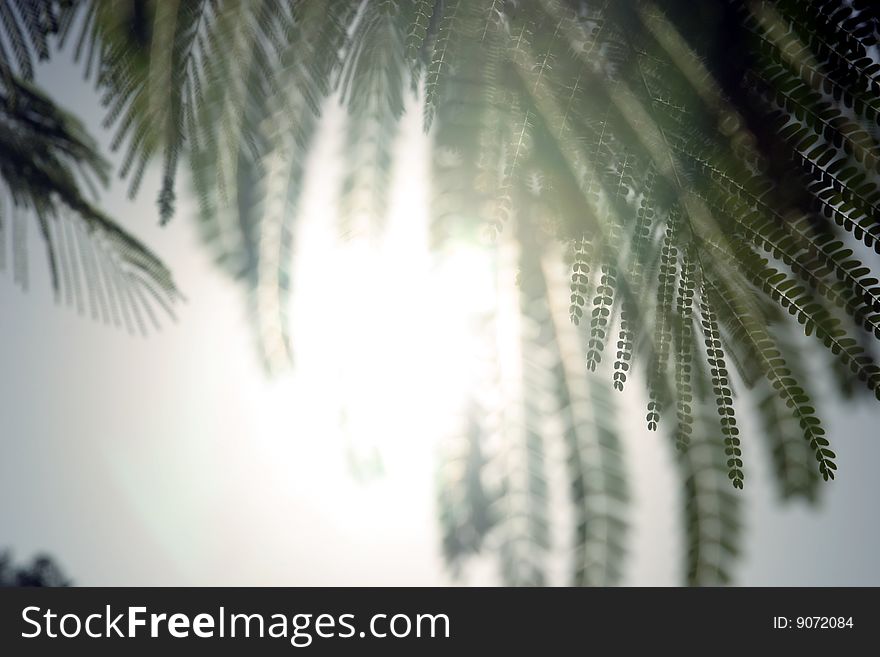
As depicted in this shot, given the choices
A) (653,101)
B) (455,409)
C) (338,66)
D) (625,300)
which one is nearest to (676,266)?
(625,300)

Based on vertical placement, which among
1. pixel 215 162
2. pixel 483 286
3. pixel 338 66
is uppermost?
pixel 338 66

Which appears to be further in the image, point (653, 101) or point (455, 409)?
point (653, 101)

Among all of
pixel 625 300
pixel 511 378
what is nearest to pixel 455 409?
pixel 511 378

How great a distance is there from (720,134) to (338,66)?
1.40 ft

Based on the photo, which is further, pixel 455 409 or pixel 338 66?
pixel 338 66

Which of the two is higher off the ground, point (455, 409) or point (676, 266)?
point (676, 266)

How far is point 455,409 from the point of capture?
0.49m

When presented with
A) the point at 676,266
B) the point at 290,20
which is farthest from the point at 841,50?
the point at 290,20

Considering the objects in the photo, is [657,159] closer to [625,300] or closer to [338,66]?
[625,300]

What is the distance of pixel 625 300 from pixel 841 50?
329 millimetres

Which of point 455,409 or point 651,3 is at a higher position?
point 651,3

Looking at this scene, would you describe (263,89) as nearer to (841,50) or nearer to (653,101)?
(653,101)

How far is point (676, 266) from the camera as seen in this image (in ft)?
1.96

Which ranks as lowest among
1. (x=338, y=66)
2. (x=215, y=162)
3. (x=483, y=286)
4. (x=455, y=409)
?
(x=455, y=409)
